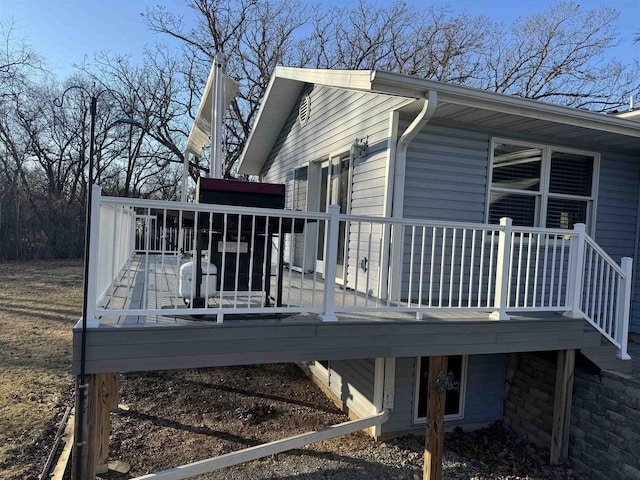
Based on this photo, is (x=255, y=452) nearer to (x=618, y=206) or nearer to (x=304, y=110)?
(x=618, y=206)

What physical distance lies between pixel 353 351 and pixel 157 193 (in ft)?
77.6

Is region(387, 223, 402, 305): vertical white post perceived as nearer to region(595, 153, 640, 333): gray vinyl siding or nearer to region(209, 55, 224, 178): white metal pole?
region(209, 55, 224, 178): white metal pole

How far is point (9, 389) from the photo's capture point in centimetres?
557

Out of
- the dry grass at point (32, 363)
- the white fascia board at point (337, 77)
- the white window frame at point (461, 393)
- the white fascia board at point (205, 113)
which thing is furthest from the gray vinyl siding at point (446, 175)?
the dry grass at point (32, 363)

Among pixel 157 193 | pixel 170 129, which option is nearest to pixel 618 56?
pixel 170 129

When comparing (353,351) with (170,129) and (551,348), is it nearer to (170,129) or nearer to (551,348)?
(551,348)

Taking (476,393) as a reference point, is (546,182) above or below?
above

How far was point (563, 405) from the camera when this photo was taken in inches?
170

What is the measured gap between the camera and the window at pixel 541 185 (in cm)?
509

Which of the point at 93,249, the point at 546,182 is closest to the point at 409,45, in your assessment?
the point at 546,182

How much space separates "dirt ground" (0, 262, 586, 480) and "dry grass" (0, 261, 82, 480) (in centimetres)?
1

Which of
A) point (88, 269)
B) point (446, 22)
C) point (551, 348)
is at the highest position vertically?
point (446, 22)

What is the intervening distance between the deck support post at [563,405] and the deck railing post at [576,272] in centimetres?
50

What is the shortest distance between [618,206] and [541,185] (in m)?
1.27
